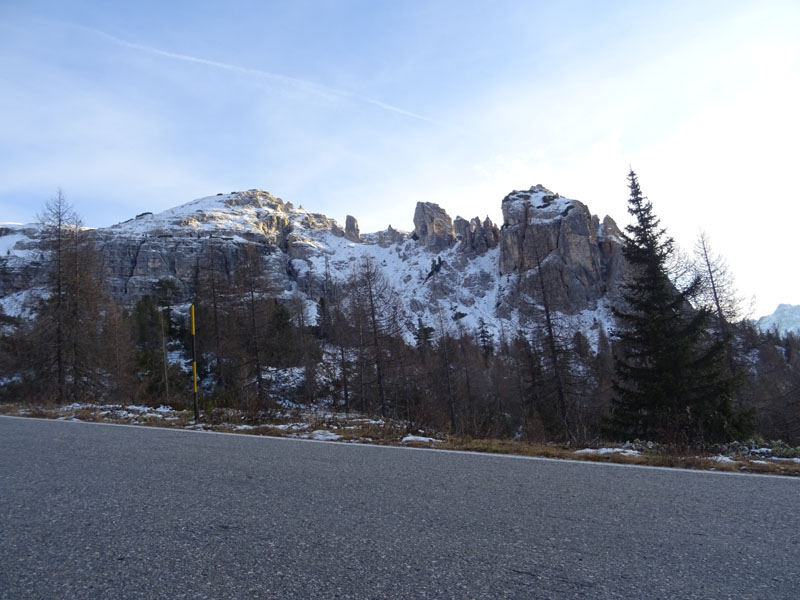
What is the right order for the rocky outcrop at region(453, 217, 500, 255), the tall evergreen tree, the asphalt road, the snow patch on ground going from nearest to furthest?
the asphalt road → the snow patch on ground → the tall evergreen tree → the rocky outcrop at region(453, 217, 500, 255)

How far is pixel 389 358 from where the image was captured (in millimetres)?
23891

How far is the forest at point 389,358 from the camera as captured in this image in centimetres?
1351

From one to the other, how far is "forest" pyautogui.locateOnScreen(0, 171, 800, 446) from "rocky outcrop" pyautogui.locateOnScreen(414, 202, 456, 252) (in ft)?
412

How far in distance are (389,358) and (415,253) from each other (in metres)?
140

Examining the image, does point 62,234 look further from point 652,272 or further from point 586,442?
point 652,272

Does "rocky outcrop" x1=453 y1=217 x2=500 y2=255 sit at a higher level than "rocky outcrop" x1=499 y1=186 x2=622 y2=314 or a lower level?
higher

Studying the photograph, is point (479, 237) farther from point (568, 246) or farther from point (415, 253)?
point (568, 246)

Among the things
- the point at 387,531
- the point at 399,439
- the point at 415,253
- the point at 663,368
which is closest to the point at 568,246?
the point at 415,253

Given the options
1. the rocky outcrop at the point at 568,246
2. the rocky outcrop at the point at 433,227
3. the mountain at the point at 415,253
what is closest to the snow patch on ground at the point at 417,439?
the mountain at the point at 415,253

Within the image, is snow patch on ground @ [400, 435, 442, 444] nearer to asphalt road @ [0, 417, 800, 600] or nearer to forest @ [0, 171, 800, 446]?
forest @ [0, 171, 800, 446]

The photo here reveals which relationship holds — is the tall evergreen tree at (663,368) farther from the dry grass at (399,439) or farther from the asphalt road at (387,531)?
the asphalt road at (387,531)

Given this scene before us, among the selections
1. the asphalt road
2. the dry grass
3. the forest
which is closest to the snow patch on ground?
the dry grass

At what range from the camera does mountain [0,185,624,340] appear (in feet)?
330

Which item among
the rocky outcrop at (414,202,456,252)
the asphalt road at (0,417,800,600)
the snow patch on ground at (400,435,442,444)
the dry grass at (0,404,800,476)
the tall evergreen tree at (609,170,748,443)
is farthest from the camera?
the rocky outcrop at (414,202,456,252)
